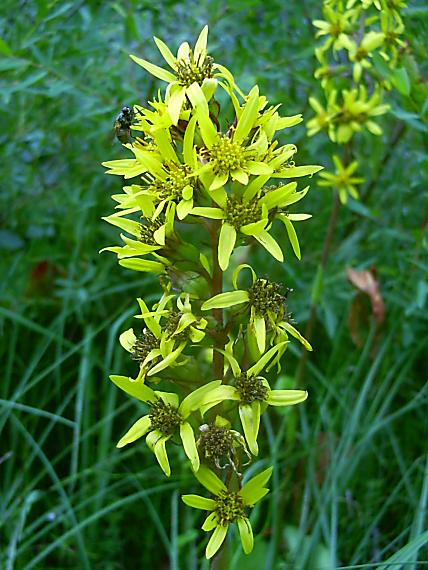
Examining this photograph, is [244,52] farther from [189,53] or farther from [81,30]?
[189,53]

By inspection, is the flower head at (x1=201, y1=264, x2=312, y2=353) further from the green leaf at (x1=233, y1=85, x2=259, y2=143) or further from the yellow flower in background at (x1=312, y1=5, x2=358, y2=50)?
the yellow flower in background at (x1=312, y1=5, x2=358, y2=50)

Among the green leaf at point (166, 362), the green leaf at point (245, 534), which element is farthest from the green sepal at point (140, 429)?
the green leaf at point (245, 534)

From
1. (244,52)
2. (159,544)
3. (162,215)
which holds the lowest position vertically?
(159,544)

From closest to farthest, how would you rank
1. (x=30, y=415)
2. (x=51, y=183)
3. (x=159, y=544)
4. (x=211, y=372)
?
(x=211, y=372)
(x=159, y=544)
(x=30, y=415)
(x=51, y=183)

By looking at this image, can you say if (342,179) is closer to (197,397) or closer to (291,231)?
(291,231)

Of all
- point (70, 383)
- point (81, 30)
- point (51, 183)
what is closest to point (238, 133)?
point (81, 30)

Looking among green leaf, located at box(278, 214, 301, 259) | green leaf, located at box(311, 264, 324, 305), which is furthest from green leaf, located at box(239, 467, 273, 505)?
green leaf, located at box(311, 264, 324, 305)
